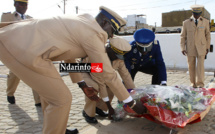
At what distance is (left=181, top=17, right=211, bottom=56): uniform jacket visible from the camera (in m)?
5.42

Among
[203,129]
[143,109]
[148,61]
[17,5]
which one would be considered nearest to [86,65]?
[143,109]

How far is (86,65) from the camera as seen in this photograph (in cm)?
243

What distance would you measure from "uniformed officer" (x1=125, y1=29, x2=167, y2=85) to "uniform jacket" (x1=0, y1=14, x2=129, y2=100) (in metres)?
1.79

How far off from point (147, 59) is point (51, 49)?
8.35 ft

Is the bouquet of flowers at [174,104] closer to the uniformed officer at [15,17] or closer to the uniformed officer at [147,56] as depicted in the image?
the uniformed officer at [147,56]

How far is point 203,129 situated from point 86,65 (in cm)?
178

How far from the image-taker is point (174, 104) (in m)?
2.76

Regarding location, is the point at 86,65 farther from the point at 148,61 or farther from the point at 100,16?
the point at 148,61

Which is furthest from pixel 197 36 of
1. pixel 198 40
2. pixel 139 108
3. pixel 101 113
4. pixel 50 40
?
pixel 50 40

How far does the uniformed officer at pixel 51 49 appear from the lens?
1975 mm

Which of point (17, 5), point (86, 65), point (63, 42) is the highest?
point (17, 5)

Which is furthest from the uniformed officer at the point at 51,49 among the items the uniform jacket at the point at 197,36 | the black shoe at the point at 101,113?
the uniform jacket at the point at 197,36

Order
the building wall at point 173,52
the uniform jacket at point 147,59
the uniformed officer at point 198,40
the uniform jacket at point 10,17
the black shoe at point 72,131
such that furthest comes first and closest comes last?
the building wall at point 173,52, the uniformed officer at point 198,40, the uniform jacket at point 10,17, the uniform jacket at point 147,59, the black shoe at point 72,131

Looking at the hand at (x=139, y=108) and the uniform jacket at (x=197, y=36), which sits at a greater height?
the uniform jacket at (x=197, y=36)
